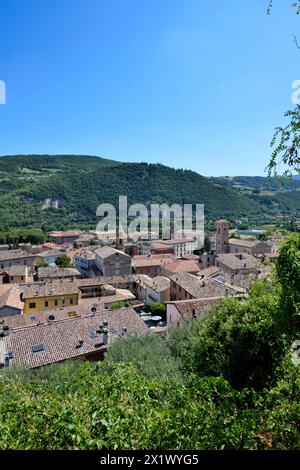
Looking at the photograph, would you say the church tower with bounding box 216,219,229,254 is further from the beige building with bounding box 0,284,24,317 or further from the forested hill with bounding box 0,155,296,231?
the forested hill with bounding box 0,155,296,231

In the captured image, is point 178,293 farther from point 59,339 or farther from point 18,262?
point 18,262

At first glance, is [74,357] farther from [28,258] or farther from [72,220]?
[72,220]

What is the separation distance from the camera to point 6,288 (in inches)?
1401

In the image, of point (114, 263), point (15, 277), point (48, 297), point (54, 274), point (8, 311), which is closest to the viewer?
point (8, 311)

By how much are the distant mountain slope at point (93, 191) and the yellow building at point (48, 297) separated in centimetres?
9886

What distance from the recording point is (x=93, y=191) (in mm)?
163500

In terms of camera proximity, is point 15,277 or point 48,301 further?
point 15,277

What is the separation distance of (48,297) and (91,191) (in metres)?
136

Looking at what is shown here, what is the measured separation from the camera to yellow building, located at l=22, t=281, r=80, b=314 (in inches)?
1264

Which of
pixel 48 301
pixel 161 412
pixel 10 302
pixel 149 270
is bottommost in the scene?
pixel 149 270

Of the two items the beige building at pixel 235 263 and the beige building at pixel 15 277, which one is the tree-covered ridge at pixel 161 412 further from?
the beige building at pixel 15 277

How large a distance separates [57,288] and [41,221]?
106 m

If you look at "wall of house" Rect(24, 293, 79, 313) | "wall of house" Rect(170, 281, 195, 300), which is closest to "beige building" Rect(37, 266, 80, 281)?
"wall of house" Rect(24, 293, 79, 313)

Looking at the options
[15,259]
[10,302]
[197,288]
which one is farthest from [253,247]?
[10,302]
